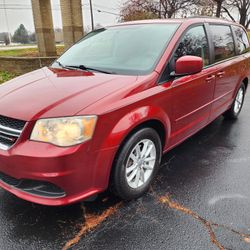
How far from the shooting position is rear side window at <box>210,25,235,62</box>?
158 inches

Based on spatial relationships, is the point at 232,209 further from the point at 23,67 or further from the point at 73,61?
the point at 23,67

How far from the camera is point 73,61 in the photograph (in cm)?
350

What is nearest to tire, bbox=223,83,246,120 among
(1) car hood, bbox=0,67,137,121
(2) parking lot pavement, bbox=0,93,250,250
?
(2) parking lot pavement, bbox=0,93,250,250

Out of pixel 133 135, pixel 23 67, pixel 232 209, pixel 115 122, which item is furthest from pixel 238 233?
pixel 23 67

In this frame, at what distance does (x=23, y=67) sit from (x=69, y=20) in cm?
340

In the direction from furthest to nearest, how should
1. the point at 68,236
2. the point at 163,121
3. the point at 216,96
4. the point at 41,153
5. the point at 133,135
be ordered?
the point at 216,96, the point at 163,121, the point at 133,135, the point at 68,236, the point at 41,153

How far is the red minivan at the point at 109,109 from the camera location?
7.26ft

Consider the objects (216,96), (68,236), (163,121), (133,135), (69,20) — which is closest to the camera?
(68,236)

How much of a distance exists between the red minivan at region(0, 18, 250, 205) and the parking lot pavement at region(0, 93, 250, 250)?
0.27m

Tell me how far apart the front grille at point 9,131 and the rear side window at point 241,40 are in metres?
4.02

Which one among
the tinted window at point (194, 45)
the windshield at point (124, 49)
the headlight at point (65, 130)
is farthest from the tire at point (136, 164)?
the tinted window at point (194, 45)

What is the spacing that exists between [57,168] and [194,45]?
A: 7.65 feet

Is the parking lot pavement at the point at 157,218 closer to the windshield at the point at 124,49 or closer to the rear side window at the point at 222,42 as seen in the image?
the windshield at the point at 124,49

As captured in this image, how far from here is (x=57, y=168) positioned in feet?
7.04
